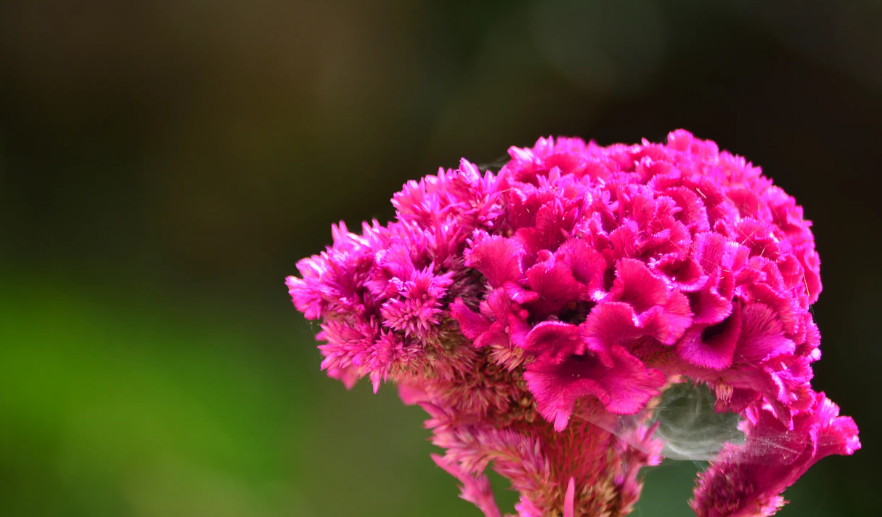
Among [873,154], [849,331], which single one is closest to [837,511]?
[849,331]

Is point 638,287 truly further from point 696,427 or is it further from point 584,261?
point 696,427

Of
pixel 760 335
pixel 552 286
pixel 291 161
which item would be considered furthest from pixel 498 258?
pixel 291 161

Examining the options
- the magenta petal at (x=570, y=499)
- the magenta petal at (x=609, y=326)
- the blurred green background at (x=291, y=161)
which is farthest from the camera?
the blurred green background at (x=291, y=161)

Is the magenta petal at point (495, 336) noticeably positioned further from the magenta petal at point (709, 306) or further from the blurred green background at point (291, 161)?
the blurred green background at point (291, 161)

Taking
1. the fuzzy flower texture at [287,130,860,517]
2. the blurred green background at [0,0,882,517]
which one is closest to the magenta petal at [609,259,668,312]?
the fuzzy flower texture at [287,130,860,517]

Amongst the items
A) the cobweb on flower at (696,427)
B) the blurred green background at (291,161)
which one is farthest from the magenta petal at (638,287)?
the blurred green background at (291,161)

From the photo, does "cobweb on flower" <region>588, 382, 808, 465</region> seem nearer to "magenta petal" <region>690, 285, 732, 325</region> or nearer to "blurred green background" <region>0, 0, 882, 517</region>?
"magenta petal" <region>690, 285, 732, 325</region>
